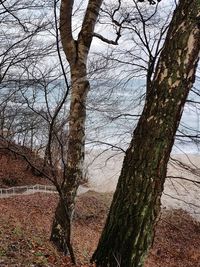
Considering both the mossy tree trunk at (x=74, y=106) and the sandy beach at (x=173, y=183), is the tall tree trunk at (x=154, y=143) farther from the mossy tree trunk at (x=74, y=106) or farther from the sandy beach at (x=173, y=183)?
the sandy beach at (x=173, y=183)

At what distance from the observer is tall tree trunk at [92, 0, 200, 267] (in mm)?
4090

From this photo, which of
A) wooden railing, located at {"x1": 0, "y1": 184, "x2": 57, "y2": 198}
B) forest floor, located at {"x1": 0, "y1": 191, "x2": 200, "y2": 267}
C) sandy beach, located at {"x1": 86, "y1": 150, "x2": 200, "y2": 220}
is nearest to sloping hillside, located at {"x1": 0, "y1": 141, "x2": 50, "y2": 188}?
wooden railing, located at {"x1": 0, "y1": 184, "x2": 57, "y2": 198}

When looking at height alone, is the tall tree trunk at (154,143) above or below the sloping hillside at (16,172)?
below

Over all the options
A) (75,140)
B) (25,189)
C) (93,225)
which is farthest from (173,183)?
(75,140)

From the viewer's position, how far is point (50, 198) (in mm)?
18516

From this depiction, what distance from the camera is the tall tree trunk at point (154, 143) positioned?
409cm

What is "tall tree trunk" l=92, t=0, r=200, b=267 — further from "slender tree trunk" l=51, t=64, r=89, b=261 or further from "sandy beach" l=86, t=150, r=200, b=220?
"sandy beach" l=86, t=150, r=200, b=220

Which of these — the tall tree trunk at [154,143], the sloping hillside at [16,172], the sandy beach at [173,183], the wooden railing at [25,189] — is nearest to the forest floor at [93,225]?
the sandy beach at [173,183]

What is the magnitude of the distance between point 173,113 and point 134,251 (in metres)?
1.51

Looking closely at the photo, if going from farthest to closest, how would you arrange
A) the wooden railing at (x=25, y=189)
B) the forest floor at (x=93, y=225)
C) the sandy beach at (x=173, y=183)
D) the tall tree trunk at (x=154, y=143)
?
the sandy beach at (x=173, y=183)
the wooden railing at (x=25, y=189)
the forest floor at (x=93, y=225)
the tall tree trunk at (x=154, y=143)

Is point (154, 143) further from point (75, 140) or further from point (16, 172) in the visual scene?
point (16, 172)

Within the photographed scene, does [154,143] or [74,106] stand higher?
[74,106]

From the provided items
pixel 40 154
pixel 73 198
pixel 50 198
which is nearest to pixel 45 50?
pixel 50 198

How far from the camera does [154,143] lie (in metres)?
4.15
